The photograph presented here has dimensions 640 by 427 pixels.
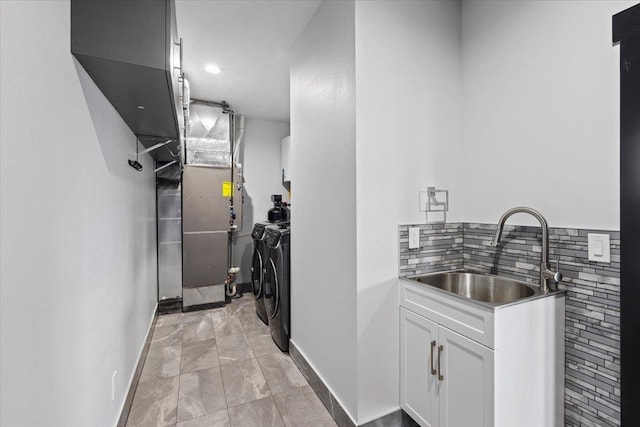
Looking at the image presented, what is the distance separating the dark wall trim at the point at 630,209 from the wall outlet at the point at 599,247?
657 mm

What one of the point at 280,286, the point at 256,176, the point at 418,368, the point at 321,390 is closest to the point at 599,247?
the point at 418,368

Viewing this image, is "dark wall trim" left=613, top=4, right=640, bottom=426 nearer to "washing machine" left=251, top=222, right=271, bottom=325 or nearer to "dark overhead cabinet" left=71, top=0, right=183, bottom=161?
"dark overhead cabinet" left=71, top=0, right=183, bottom=161

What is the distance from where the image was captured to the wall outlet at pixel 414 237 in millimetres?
1776

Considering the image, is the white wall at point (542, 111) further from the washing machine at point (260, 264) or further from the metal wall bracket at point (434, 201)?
the washing machine at point (260, 264)

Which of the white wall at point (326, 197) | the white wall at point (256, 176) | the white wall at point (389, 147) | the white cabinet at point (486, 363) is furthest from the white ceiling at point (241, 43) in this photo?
the white cabinet at point (486, 363)

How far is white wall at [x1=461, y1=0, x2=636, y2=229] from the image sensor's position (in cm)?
132

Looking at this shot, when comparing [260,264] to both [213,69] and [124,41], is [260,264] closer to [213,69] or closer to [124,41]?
[213,69]

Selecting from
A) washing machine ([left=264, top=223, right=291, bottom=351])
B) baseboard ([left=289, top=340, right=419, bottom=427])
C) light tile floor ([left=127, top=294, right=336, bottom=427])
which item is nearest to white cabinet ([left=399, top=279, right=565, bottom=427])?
baseboard ([left=289, top=340, right=419, bottom=427])

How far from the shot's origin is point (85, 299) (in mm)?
1204

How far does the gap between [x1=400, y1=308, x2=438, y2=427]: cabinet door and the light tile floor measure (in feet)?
1.82

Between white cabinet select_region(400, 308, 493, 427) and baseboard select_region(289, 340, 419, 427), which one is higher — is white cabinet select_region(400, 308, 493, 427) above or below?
above

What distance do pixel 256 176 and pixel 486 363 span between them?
3.98m

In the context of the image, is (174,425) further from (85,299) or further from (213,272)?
(213,272)

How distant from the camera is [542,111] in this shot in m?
1.56
